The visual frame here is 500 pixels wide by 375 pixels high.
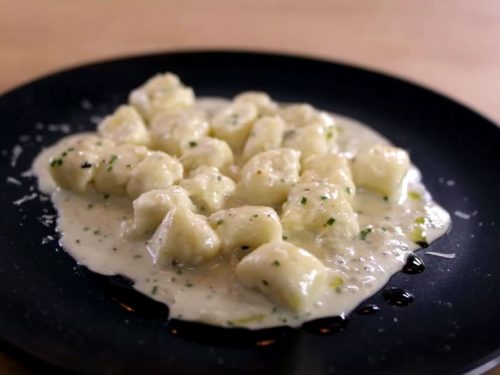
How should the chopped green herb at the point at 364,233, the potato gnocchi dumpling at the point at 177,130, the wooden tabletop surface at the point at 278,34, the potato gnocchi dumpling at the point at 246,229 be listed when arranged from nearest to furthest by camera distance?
the potato gnocchi dumpling at the point at 246,229 < the chopped green herb at the point at 364,233 < the potato gnocchi dumpling at the point at 177,130 < the wooden tabletop surface at the point at 278,34

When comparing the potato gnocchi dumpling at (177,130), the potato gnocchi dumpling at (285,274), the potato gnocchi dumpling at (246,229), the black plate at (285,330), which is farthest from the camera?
the potato gnocchi dumpling at (177,130)

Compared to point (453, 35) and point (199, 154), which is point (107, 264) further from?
point (453, 35)

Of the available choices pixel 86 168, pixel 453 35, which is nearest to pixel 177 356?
pixel 86 168

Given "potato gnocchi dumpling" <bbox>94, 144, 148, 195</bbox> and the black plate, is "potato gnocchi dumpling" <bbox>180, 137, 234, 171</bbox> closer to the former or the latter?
"potato gnocchi dumpling" <bbox>94, 144, 148, 195</bbox>

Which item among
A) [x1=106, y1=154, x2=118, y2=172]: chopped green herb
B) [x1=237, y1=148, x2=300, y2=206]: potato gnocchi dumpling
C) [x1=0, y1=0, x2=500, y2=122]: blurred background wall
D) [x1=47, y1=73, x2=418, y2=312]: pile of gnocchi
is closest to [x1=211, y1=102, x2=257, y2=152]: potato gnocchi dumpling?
[x1=47, y1=73, x2=418, y2=312]: pile of gnocchi

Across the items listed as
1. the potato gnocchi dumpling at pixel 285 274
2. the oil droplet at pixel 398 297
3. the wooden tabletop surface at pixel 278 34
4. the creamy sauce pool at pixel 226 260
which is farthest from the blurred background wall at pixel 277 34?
the potato gnocchi dumpling at pixel 285 274

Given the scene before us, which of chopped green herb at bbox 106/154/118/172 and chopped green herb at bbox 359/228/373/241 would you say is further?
chopped green herb at bbox 106/154/118/172

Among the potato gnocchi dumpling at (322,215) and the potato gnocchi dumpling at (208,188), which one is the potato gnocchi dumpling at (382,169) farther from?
the potato gnocchi dumpling at (208,188)
